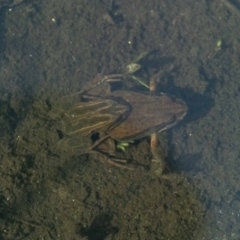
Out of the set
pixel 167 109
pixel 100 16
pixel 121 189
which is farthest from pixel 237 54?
pixel 121 189

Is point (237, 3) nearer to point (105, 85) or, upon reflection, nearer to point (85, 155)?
point (105, 85)

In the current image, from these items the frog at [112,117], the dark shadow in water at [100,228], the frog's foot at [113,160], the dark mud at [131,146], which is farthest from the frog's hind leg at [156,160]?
the dark shadow in water at [100,228]

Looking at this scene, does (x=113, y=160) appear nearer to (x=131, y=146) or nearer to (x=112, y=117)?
(x=131, y=146)

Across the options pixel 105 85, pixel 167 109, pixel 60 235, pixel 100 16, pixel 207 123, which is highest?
pixel 100 16

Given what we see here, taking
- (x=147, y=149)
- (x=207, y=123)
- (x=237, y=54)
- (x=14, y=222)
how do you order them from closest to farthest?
1. (x=14, y=222)
2. (x=147, y=149)
3. (x=207, y=123)
4. (x=237, y=54)

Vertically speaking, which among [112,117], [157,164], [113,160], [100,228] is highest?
[112,117]

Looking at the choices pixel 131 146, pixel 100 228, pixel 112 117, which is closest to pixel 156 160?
pixel 131 146
